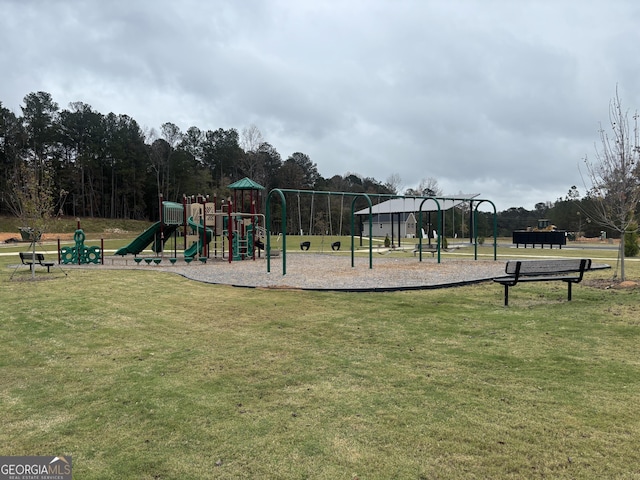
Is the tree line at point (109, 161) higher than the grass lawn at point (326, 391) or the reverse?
higher

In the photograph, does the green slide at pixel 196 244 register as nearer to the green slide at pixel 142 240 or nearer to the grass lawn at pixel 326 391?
the green slide at pixel 142 240

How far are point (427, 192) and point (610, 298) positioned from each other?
59089mm

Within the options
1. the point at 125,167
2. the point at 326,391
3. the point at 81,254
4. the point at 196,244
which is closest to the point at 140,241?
the point at 81,254

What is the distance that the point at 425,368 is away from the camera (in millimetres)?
4570

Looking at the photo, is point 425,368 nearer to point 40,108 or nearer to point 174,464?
point 174,464

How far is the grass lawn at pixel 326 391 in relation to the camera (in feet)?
9.26

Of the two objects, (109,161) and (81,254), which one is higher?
(109,161)

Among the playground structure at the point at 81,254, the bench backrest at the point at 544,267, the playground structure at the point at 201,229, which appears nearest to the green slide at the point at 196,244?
the playground structure at the point at 201,229

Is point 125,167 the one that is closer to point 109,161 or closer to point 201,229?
point 109,161

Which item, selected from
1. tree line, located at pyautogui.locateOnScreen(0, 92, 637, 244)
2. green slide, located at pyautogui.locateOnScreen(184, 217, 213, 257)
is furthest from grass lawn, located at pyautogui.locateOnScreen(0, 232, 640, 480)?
tree line, located at pyautogui.locateOnScreen(0, 92, 637, 244)

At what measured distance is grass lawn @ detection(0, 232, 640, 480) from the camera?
111 inches

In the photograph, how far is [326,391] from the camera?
13.0 ft

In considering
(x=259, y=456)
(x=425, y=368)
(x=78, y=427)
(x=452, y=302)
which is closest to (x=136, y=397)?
(x=78, y=427)

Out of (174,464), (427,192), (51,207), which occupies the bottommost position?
(174,464)
